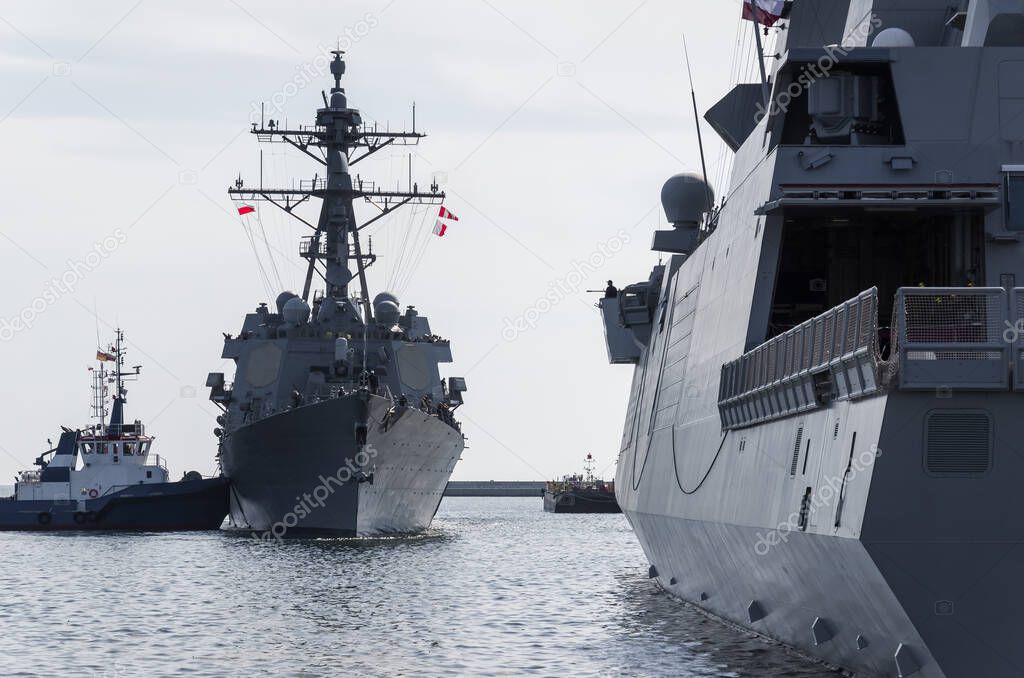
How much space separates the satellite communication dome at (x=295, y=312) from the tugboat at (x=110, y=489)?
9.51 m

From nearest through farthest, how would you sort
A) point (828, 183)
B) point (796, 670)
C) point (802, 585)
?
point (802, 585) → point (796, 670) → point (828, 183)

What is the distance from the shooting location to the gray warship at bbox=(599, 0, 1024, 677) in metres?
12.5

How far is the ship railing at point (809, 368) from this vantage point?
13242 mm

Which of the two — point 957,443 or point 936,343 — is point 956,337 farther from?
point 957,443

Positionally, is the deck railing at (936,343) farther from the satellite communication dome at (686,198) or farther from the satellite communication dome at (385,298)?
the satellite communication dome at (385,298)

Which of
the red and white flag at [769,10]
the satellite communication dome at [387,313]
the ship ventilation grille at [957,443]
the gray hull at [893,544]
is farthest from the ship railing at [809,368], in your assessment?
the satellite communication dome at [387,313]

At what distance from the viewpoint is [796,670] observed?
54.4 ft

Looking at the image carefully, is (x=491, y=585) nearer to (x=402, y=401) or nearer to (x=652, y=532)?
(x=652, y=532)

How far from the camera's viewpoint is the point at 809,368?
1514 centimetres

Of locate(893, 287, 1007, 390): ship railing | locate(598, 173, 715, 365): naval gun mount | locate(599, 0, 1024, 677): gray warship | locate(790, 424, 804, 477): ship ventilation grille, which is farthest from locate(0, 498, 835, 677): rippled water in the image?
locate(598, 173, 715, 365): naval gun mount

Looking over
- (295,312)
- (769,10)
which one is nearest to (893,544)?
(769,10)

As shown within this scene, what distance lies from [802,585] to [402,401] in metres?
32.9

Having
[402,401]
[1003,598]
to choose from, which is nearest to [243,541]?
[402,401]

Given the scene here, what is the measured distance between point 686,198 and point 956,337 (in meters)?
18.7
